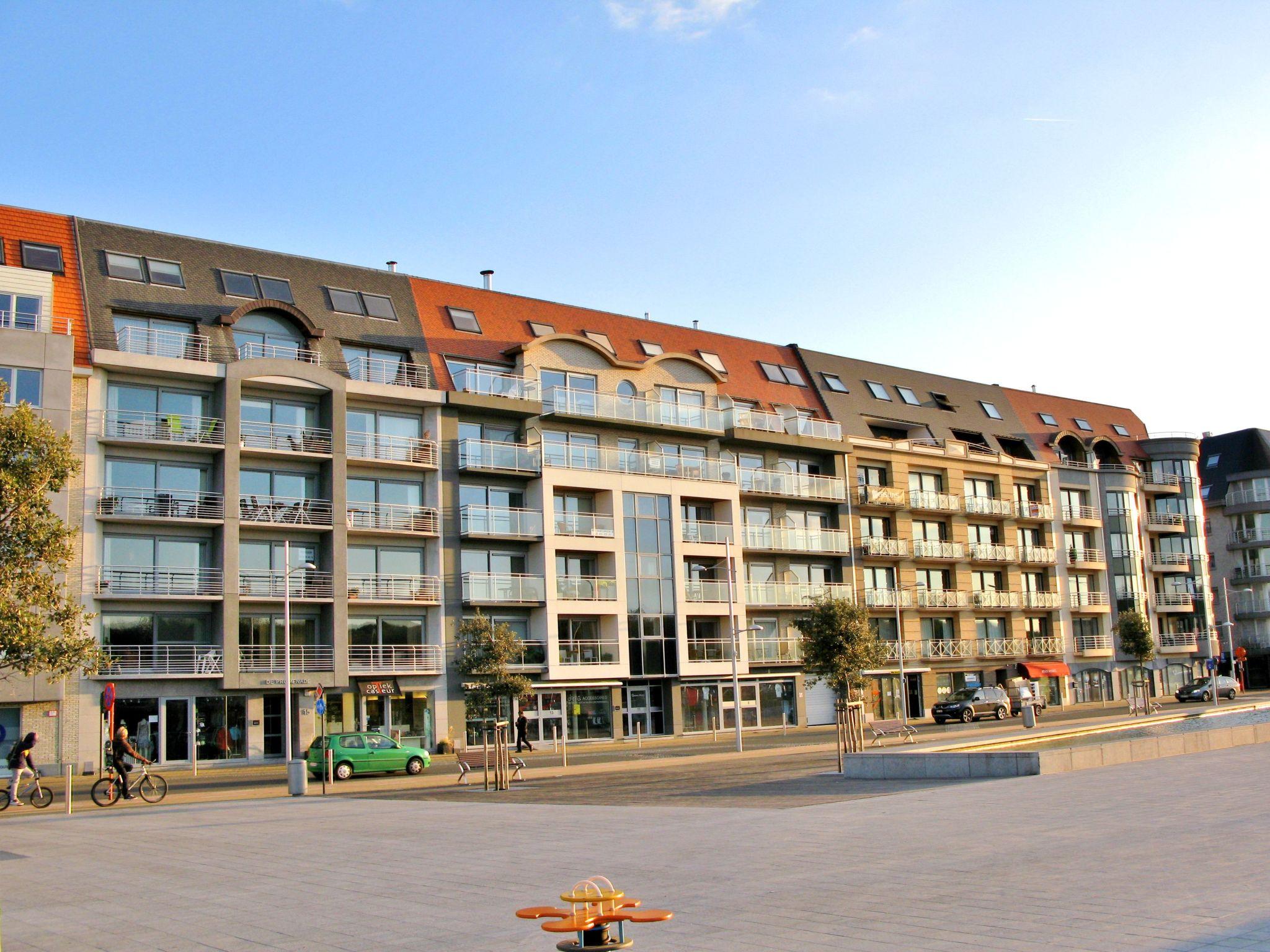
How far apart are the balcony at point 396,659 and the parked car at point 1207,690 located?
4094cm

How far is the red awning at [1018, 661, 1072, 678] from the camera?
203 feet

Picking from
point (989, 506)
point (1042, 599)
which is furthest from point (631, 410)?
point (1042, 599)

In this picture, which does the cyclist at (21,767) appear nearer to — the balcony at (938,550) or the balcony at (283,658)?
the balcony at (283,658)

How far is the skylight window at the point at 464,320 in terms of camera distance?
47.9 meters

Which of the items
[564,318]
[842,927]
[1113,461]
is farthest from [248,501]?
[1113,461]

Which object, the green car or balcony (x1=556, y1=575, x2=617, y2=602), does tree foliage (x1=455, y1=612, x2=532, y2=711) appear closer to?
the green car

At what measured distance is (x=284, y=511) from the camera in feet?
135

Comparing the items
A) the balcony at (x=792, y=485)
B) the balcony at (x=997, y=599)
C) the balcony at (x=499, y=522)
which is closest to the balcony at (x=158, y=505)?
the balcony at (x=499, y=522)

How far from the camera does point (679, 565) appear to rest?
5031 centimetres

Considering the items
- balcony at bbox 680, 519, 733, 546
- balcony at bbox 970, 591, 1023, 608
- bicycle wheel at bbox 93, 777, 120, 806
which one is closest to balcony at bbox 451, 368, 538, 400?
balcony at bbox 680, 519, 733, 546

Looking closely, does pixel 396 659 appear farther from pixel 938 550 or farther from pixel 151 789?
pixel 938 550

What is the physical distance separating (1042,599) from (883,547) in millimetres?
13341

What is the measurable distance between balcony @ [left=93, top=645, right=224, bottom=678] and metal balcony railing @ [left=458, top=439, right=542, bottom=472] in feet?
37.0

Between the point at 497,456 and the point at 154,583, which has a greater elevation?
the point at 497,456
